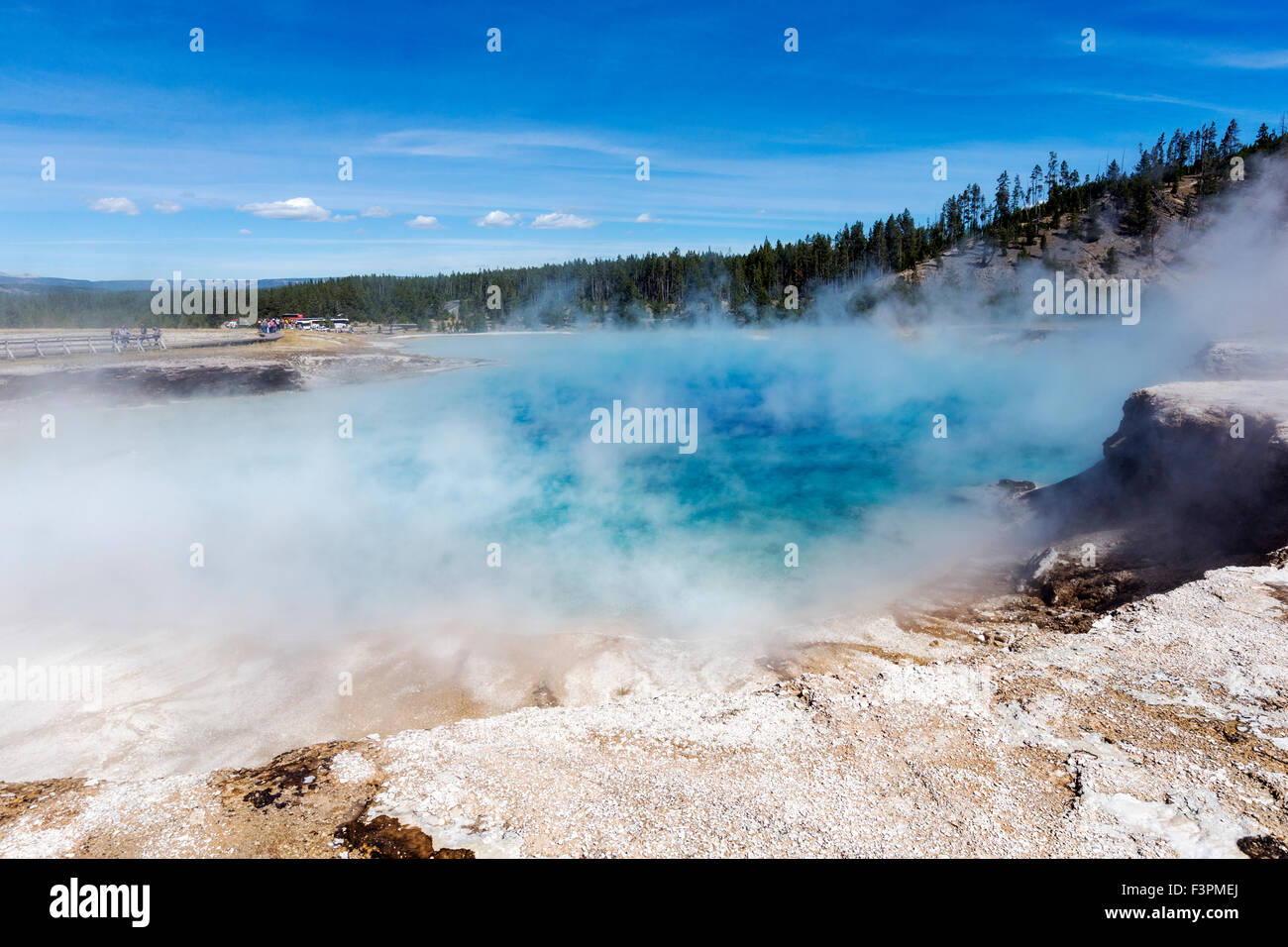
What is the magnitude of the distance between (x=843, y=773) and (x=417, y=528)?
14.5m

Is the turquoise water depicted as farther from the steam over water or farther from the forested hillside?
the forested hillside

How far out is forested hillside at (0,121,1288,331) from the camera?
261ft

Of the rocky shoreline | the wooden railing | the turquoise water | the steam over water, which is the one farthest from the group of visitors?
the rocky shoreline

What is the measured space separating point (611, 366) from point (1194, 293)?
131 feet

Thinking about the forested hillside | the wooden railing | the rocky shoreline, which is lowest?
the rocky shoreline

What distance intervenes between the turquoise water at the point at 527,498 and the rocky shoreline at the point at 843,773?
16.9ft

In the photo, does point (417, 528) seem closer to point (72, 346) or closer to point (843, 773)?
point (843, 773)

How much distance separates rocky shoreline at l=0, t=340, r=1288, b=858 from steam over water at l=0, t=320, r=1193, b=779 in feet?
7.47

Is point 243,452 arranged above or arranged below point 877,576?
above

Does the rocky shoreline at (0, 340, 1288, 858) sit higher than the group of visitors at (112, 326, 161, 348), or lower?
lower

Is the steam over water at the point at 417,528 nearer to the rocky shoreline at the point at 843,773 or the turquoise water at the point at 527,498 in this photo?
the turquoise water at the point at 527,498

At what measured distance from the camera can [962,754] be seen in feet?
21.5
